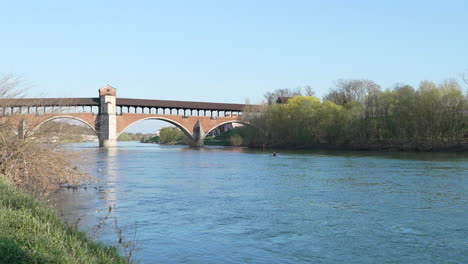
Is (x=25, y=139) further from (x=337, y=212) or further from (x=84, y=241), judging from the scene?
(x=337, y=212)

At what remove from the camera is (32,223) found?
7090 mm

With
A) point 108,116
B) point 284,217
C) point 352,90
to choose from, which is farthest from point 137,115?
point 284,217

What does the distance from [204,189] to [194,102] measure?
5819 cm

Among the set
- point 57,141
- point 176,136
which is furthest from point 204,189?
point 176,136

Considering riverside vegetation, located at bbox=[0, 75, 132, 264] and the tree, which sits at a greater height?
the tree

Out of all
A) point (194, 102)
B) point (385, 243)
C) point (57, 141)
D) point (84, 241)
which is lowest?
point (385, 243)

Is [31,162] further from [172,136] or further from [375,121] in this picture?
[172,136]

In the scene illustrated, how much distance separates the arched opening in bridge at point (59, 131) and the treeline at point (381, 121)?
38.1 metres

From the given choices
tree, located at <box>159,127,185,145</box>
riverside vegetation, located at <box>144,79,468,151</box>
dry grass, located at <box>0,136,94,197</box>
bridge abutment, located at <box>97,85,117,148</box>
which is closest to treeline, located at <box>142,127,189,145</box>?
tree, located at <box>159,127,185,145</box>

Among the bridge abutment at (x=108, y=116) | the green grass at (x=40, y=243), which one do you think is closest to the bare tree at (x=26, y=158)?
the green grass at (x=40, y=243)

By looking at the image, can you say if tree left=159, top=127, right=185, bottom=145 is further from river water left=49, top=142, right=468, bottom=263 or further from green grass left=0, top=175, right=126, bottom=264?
green grass left=0, top=175, right=126, bottom=264

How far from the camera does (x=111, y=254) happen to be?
6867 millimetres

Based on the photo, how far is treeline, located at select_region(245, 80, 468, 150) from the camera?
150 feet

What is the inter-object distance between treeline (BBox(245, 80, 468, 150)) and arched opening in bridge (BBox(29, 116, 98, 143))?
125ft
